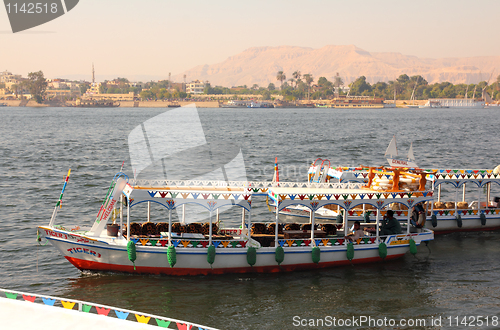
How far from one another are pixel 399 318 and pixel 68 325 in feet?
36.2

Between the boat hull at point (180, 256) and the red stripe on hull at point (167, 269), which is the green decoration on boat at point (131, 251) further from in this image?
the red stripe on hull at point (167, 269)

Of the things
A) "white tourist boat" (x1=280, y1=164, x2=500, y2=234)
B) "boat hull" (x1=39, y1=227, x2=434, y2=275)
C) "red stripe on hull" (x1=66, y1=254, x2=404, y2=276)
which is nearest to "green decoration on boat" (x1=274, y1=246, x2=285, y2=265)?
"boat hull" (x1=39, y1=227, x2=434, y2=275)

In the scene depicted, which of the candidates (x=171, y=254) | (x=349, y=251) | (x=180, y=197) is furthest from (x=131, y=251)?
(x=349, y=251)

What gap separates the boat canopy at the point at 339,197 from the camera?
1745 centimetres

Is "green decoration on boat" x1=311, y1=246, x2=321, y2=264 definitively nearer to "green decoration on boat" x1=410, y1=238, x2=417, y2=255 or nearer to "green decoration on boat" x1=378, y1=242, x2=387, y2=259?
"green decoration on boat" x1=378, y1=242, x2=387, y2=259

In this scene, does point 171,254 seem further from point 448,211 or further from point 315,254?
point 448,211

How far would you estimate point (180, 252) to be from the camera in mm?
16859

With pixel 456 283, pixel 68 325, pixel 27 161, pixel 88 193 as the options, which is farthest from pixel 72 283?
pixel 27 161

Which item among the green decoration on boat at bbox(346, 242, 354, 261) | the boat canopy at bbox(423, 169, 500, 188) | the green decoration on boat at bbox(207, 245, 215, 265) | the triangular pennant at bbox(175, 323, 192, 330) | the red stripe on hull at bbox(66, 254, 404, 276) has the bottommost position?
the red stripe on hull at bbox(66, 254, 404, 276)

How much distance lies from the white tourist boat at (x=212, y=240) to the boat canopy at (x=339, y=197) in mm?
37

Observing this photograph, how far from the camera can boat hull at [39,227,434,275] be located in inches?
658

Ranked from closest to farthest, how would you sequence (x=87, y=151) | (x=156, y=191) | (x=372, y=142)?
(x=156, y=191) → (x=87, y=151) → (x=372, y=142)

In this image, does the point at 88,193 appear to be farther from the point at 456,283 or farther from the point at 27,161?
the point at 456,283

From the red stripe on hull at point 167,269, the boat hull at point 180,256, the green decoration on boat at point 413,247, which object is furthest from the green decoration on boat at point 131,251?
the green decoration on boat at point 413,247
